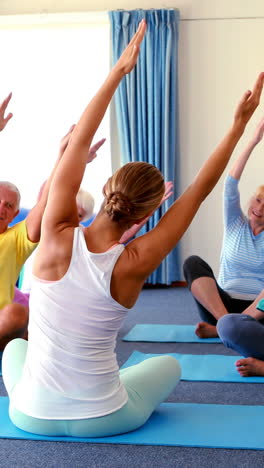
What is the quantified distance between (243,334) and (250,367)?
15cm

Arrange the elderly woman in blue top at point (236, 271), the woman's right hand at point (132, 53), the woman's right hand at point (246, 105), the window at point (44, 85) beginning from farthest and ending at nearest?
the window at point (44, 85) < the elderly woman in blue top at point (236, 271) < the woman's right hand at point (246, 105) < the woman's right hand at point (132, 53)

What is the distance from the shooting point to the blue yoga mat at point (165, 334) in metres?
3.29

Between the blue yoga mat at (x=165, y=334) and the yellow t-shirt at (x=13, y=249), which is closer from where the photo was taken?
the yellow t-shirt at (x=13, y=249)

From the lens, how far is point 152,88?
5.50 meters

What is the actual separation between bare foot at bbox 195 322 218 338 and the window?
2.65 meters

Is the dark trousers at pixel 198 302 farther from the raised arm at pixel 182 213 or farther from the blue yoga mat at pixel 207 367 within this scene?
the raised arm at pixel 182 213

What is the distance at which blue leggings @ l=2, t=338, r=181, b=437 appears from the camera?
1.80 metres

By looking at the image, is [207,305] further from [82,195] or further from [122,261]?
[122,261]

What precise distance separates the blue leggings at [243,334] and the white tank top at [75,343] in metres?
0.95

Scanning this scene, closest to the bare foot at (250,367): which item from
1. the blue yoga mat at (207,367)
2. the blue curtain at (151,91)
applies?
the blue yoga mat at (207,367)

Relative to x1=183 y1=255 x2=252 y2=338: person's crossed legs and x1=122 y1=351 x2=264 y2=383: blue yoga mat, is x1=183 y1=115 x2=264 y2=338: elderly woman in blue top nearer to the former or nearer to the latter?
x1=183 y1=255 x2=252 y2=338: person's crossed legs

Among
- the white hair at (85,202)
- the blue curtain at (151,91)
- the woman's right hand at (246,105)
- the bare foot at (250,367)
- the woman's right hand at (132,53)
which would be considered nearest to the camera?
the woman's right hand at (132,53)

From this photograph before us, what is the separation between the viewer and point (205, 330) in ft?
10.8

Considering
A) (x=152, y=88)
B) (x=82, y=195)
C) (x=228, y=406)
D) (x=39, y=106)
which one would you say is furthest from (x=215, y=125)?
(x=228, y=406)
